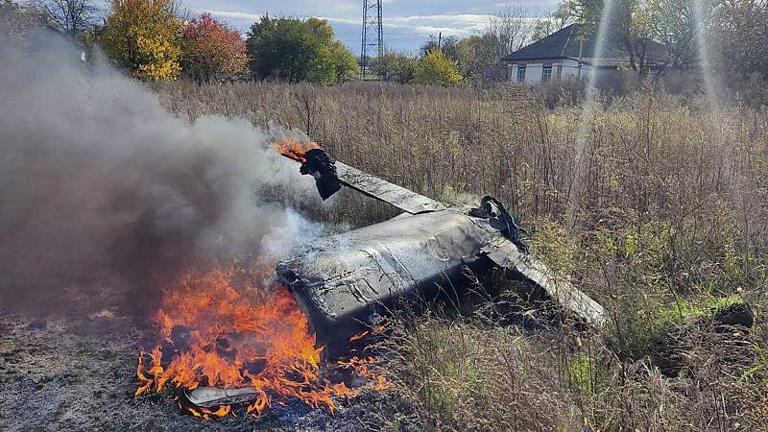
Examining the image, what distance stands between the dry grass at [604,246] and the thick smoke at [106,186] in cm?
164

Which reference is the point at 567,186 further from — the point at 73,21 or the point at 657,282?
the point at 73,21

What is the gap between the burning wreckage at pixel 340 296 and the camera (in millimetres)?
3166

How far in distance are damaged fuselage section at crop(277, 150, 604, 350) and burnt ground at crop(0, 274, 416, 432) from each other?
493 millimetres

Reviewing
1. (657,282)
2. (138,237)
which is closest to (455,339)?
(657,282)

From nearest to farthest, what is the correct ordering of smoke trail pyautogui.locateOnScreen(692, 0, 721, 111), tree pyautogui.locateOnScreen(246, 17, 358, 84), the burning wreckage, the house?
the burning wreckage → smoke trail pyautogui.locateOnScreen(692, 0, 721, 111) → tree pyautogui.locateOnScreen(246, 17, 358, 84) → the house

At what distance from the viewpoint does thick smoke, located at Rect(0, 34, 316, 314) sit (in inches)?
202

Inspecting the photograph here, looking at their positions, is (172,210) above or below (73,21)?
below

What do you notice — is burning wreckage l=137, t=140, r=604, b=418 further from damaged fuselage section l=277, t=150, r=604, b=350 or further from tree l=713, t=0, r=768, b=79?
tree l=713, t=0, r=768, b=79

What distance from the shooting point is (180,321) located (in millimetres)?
3900

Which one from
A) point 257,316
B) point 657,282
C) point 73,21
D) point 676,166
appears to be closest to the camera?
point 257,316

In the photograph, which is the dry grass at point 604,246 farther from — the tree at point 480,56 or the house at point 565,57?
the tree at point 480,56

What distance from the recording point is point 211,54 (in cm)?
2223

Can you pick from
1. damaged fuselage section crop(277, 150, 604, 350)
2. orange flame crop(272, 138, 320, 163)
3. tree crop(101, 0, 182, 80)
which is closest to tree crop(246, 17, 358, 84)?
tree crop(101, 0, 182, 80)

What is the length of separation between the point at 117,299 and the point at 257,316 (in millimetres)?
1884
